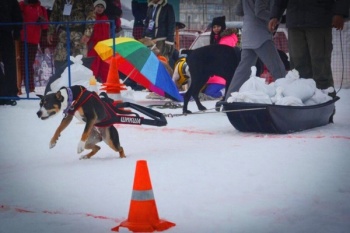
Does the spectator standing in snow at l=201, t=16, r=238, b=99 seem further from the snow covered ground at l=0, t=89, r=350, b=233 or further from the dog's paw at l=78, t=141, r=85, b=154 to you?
the dog's paw at l=78, t=141, r=85, b=154

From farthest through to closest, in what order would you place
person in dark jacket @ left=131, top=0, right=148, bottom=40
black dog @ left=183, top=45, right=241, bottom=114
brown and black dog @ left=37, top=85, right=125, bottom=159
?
1. person in dark jacket @ left=131, top=0, right=148, bottom=40
2. black dog @ left=183, top=45, right=241, bottom=114
3. brown and black dog @ left=37, top=85, right=125, bottom=159

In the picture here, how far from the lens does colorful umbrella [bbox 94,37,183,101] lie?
8.13 meters

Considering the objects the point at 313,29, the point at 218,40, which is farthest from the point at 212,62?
the point at 218,40

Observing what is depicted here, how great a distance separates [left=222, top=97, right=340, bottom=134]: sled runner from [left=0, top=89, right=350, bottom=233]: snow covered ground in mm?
90

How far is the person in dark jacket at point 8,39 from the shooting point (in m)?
9.07

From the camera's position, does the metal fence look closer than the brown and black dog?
No

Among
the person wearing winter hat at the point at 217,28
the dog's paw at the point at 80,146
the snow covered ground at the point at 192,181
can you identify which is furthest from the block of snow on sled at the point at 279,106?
the person wearing winter hat at the point at 217,28

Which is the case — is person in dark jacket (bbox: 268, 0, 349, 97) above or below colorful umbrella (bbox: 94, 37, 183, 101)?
above

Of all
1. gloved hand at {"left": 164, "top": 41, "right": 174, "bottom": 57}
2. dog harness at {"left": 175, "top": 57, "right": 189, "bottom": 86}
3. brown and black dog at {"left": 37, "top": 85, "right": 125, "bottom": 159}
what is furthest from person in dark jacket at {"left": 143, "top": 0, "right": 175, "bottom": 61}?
brown and black dog at {"left": 37, "top": 85, "right": 125, "bottom": 159}

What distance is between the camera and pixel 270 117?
575cm

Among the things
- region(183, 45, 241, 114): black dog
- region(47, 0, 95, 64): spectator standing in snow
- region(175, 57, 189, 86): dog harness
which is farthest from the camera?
region(47, 0, 95, 64): spectator standing in snow

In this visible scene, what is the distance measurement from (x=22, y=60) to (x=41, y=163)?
6.40m

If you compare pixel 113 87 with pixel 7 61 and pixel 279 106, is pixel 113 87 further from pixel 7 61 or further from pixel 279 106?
pixel 7 61

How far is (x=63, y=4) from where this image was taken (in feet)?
30.8
